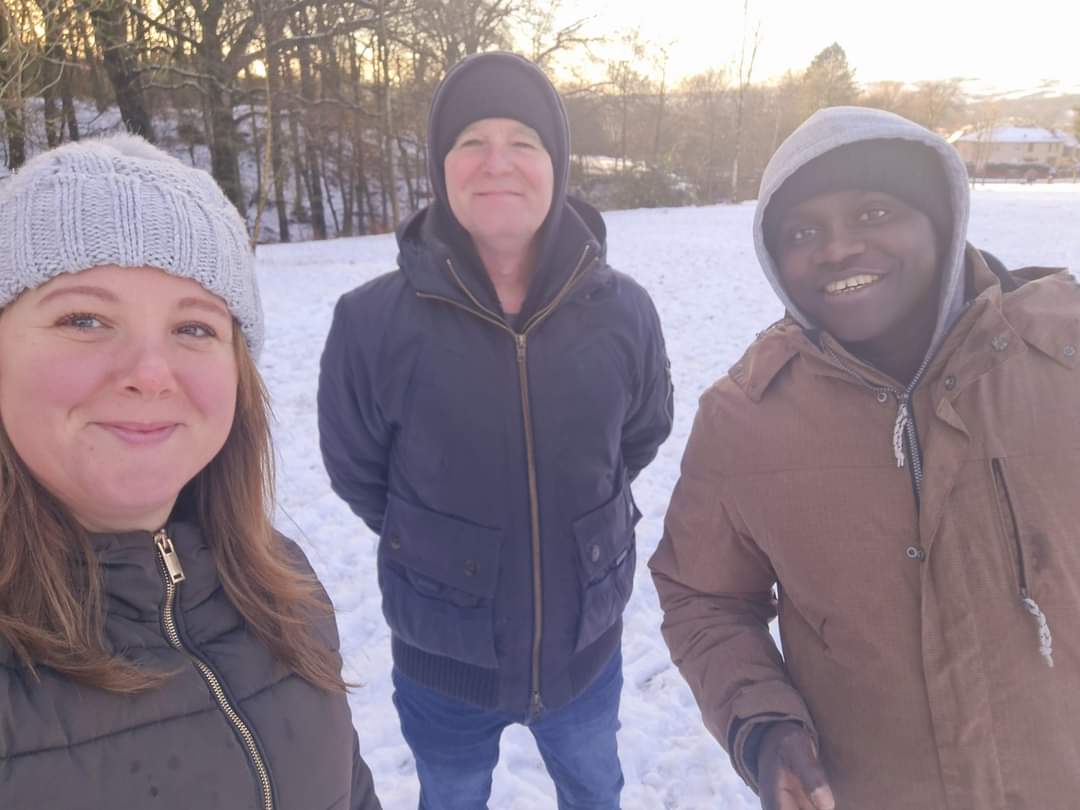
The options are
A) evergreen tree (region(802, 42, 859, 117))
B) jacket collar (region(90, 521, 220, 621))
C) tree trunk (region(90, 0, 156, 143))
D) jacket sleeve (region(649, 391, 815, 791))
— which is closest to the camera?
jacket collar (region(90, 521, 220, 621))

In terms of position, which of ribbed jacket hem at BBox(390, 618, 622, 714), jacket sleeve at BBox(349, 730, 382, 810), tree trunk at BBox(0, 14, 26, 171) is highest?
tree trunk at BBox(0, 14, 26, 171)

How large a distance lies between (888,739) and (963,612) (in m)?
0.29

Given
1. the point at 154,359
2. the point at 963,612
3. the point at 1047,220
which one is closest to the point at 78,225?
the point at 154,359

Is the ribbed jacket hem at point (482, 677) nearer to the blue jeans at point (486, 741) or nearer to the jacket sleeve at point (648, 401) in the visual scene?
the blue jeans at point (486, 741)

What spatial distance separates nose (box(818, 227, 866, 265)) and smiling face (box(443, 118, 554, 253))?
701 mm

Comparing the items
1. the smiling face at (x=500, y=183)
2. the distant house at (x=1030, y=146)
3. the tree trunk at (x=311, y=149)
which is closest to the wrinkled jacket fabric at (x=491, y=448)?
the smiling face at (x=500, y=183)

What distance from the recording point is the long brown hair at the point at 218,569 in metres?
0.94

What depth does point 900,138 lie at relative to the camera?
1462 mm

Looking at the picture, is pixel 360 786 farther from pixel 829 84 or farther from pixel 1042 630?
pixel 829 84

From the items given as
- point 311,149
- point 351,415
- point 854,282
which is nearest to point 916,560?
point 854,282

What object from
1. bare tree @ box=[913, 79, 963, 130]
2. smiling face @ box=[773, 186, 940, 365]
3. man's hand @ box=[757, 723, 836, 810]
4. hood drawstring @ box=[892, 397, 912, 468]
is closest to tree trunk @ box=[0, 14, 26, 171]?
smiling face @ box=[773, 186, 940, 365]

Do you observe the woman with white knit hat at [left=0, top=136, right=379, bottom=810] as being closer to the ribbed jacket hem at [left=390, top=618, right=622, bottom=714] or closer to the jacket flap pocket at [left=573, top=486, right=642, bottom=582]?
the ribbed jacket hem at [left=390, top=618, right=622, bottom=714]

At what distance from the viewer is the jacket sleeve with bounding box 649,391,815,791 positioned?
146cm

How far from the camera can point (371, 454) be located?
193cm
